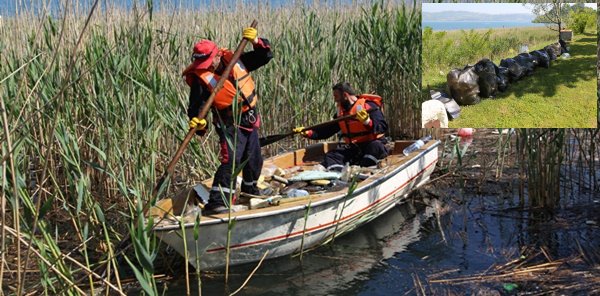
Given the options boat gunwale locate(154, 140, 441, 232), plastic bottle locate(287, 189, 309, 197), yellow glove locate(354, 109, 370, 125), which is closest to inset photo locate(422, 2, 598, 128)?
boat gunwale locate(154, 140, 441, 232)

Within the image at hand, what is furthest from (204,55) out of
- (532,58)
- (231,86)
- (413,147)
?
(532,58)

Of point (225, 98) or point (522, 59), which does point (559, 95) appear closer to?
point (522, 59)

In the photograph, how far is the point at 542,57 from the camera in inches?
277

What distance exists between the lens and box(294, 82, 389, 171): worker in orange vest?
21.6 ft

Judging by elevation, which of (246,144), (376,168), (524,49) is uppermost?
(524,49)

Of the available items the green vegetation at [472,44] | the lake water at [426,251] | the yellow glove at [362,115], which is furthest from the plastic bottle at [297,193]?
the green vegetation at [472,44]

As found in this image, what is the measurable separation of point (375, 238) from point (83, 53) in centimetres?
290

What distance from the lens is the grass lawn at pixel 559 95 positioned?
22.4 ft

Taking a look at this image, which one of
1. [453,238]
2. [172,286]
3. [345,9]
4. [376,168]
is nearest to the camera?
[172,286]

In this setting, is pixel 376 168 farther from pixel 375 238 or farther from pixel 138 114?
Result: pixel 138 114

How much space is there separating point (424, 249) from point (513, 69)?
2409 mm

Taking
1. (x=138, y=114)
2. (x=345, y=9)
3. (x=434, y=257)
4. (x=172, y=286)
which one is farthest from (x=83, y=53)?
(x=345, y=9)

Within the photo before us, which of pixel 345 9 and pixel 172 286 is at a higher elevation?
pixel 345 9

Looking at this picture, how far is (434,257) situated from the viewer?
5.60 meters
